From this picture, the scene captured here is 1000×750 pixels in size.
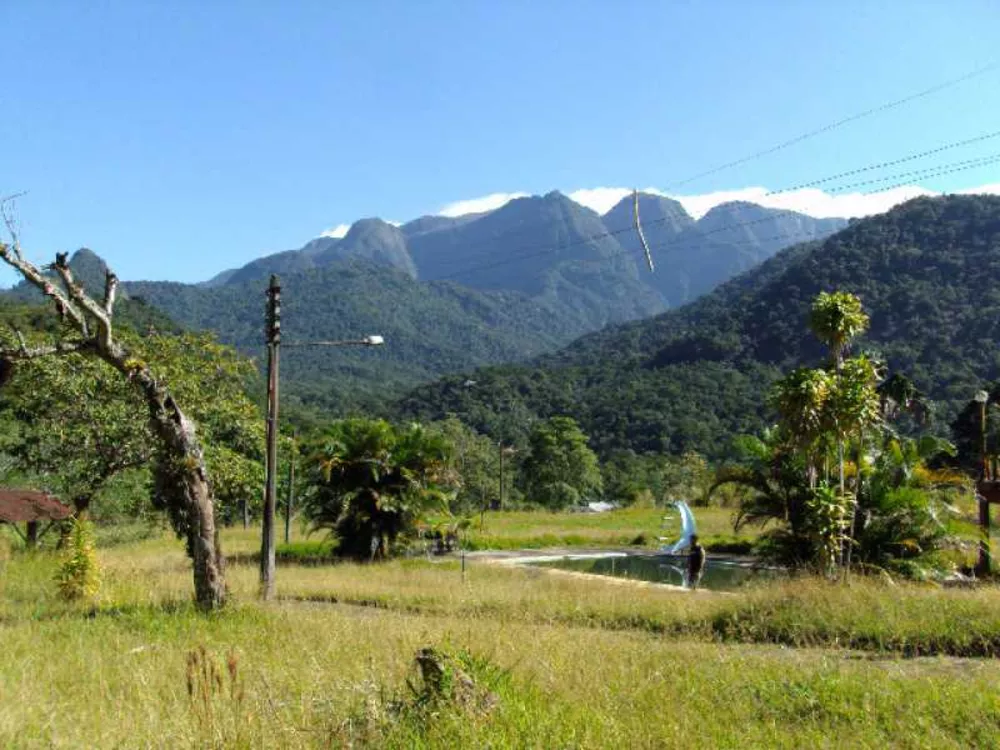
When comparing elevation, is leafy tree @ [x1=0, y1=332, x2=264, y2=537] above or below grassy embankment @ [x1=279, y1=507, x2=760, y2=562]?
above

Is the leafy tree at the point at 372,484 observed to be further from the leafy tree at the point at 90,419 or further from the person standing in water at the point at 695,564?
the person standing in water at the point at 695,564

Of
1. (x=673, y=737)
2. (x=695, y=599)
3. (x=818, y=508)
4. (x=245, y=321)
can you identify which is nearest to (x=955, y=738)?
(x=673, y=737)

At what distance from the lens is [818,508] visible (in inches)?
661

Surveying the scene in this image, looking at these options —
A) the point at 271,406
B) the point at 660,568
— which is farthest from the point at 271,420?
the point at 660,568

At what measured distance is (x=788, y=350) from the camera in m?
103

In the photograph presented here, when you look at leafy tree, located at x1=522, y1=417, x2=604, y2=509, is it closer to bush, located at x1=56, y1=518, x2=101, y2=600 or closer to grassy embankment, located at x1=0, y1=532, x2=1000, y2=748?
grassy embankment, located at x1=0, y1=532, x2=1000, y2=748

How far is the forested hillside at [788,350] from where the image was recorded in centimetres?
8419

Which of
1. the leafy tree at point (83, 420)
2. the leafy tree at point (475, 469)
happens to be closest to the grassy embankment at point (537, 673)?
the leafy tree at point (83, 420)

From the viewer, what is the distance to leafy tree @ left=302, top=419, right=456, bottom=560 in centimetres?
2662

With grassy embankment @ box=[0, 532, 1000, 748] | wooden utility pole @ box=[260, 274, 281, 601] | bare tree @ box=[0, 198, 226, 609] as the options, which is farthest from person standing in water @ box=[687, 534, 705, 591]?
bare tree @ box=[0, 198, 226, 609]

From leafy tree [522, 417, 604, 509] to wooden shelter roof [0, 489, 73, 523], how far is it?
4960 centimetres

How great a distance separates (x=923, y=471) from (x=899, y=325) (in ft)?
264

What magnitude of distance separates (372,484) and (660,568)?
371 inches

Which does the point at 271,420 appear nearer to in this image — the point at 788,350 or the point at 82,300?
the point at 82,300
